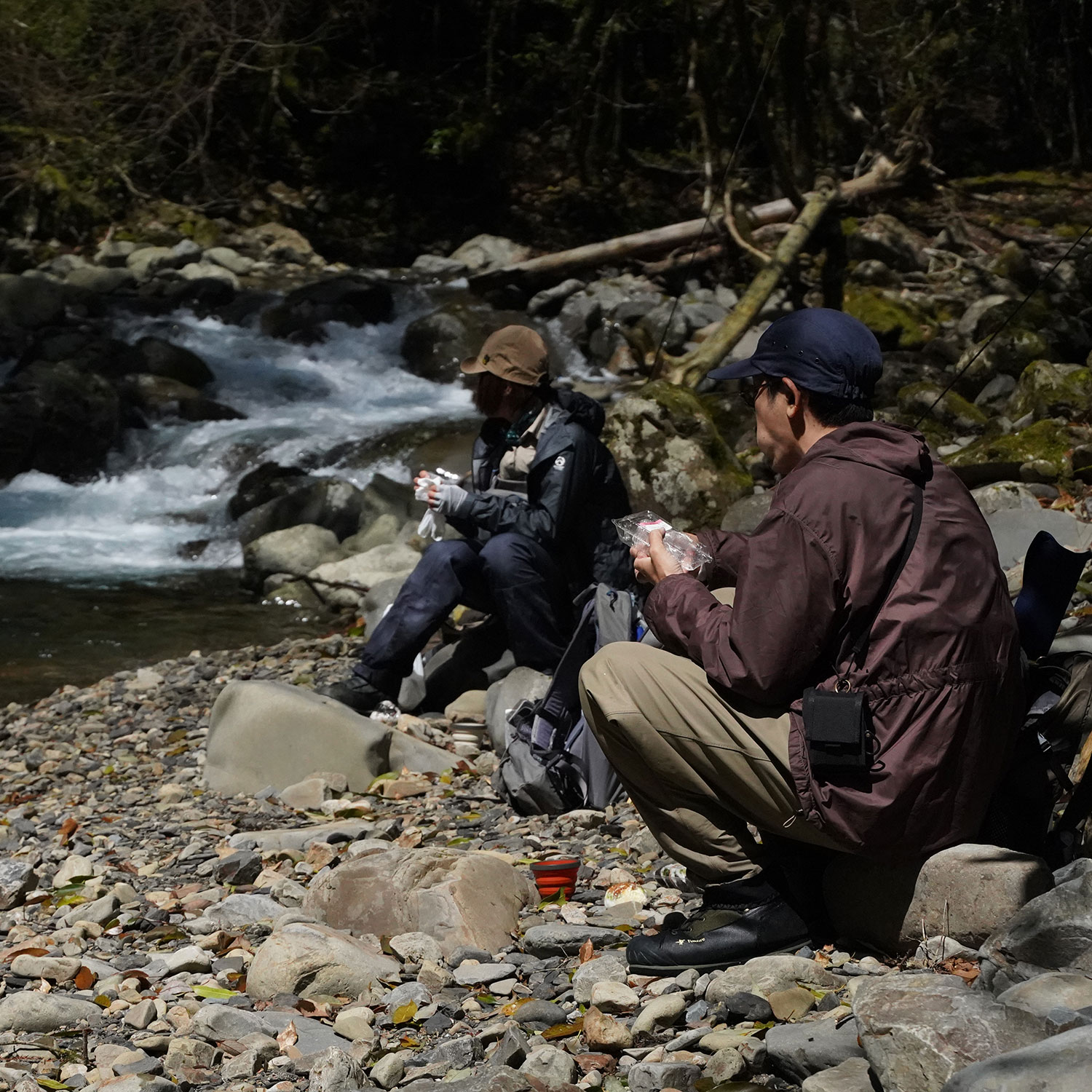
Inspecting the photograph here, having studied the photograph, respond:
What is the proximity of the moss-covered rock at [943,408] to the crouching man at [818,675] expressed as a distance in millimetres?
7050

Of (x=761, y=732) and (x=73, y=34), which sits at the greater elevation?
(x=73, y=34)

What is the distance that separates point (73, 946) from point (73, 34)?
2000 cm

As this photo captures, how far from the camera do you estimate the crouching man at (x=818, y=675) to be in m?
2.63

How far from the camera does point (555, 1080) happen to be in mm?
2408

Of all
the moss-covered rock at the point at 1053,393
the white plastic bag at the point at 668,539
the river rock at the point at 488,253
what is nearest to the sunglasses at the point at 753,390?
the white plastic bag at the point at 668,539

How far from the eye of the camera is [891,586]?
2662 mm

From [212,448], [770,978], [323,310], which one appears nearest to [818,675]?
[770,978]

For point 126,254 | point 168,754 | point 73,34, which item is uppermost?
point 73,34

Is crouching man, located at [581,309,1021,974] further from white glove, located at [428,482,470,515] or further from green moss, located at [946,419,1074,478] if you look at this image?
green moss, located at [946,419,1074,478]

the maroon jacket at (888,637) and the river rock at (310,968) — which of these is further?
the river rock at (310,968)

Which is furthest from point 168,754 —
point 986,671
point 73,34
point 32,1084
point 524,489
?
point 73,34

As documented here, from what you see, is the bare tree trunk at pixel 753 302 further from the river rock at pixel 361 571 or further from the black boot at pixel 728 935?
the black boot at pixel 728 935

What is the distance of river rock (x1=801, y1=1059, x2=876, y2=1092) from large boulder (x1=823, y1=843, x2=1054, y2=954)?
24.2 inches

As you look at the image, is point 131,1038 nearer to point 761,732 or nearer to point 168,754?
point 761,732
